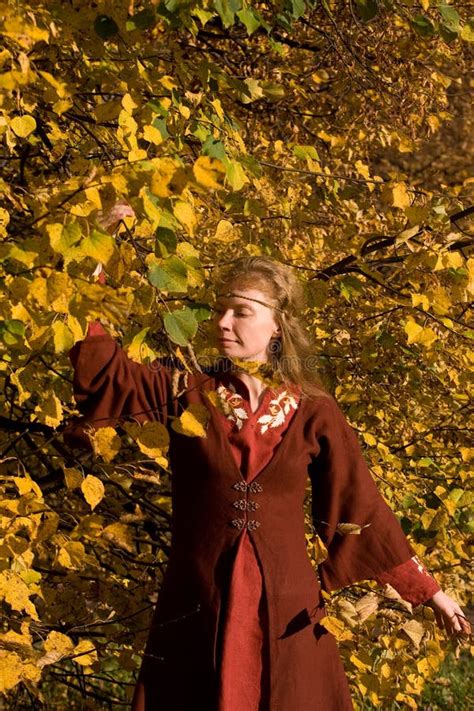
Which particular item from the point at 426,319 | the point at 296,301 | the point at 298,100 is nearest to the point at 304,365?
the point at 296,301

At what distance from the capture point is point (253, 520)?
2188mm

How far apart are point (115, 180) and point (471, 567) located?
203cm

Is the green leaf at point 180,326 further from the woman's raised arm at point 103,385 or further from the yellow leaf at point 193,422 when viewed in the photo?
the woman's raised arm at point 103,385

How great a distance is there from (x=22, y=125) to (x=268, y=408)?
2.87 feet

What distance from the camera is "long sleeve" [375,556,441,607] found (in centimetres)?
236

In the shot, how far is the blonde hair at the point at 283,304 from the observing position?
234 centimetres

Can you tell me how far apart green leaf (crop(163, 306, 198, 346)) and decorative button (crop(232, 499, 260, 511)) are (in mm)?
717

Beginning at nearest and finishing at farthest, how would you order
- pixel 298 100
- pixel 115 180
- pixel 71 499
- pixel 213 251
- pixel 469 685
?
pixel 115 180 → pixel 213 251 → pixel 71 499 → pixel 298 100 → pixel 469 685

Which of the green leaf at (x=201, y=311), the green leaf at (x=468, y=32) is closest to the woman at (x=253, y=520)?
the green leaf at (x=201, y=311)

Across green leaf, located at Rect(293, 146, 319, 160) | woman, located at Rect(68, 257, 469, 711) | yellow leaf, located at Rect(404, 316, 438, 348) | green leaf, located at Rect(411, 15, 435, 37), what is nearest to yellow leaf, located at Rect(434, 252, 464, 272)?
yellow leaf, located at Rect(404, 316, 438, 348)

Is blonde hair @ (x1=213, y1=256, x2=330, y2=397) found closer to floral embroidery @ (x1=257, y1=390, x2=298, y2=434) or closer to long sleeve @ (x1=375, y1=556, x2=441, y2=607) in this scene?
floral embroidery @ (x1=257, y1=390, x2=298, y2=434)

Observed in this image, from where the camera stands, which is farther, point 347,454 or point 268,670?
point 347,454

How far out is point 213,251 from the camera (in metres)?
2.92

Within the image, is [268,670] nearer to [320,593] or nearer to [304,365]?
[320,593]
